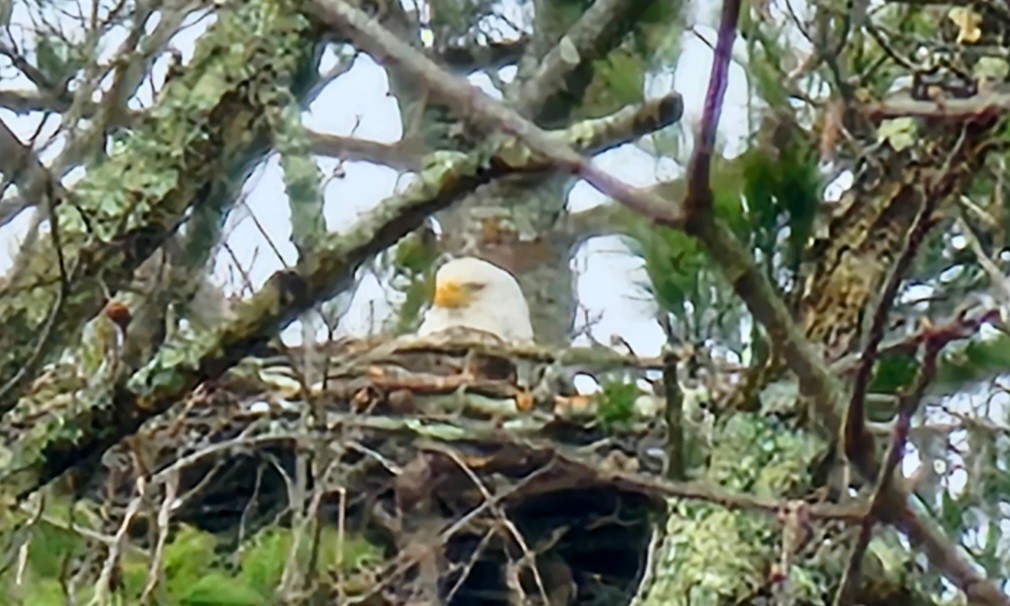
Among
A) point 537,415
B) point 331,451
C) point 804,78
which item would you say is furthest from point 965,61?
point 537,415

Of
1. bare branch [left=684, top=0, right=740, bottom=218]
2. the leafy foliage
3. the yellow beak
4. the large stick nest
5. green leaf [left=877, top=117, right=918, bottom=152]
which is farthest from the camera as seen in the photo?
the yellow beak

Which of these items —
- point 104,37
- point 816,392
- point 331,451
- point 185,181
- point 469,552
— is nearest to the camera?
→ point 816,392

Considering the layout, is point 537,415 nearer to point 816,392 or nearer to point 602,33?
point 602,33

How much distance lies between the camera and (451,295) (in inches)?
88.0

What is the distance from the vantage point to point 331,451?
1.50 meters

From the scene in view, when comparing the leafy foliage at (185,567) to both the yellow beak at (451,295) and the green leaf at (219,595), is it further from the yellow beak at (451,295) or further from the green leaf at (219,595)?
the yellow beak at (451,295)

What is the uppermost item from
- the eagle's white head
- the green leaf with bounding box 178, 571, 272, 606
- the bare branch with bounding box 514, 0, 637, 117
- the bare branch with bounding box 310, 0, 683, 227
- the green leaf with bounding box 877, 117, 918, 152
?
the eagle's white head

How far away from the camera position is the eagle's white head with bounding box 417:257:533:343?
2.23 meters

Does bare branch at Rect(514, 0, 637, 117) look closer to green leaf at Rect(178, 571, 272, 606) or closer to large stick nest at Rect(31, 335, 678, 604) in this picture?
large stick nest at Rect(31, 335, 678, 604)

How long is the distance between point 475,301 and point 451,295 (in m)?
0.03

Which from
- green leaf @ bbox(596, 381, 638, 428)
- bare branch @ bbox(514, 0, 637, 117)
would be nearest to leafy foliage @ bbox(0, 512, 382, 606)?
green leaf @ bbox(596, 381, 638, 428)

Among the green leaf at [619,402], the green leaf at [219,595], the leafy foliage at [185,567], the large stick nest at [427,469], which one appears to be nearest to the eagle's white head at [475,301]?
the large stick nest at [427,469]

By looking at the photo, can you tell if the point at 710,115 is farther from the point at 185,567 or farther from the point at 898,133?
the point at 185,567

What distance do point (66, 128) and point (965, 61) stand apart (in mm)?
567
